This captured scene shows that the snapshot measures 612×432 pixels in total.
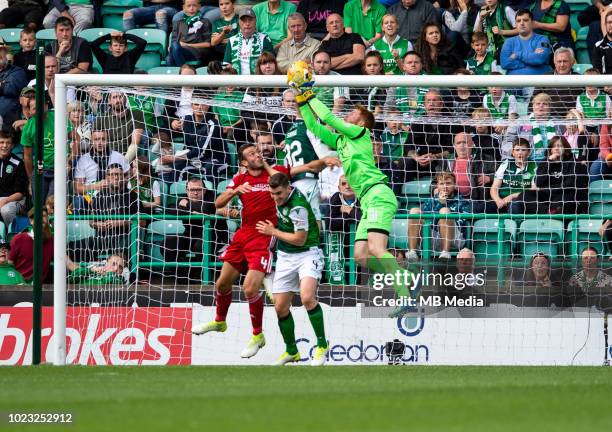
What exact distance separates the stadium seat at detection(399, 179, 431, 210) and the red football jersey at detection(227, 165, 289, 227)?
7.07 ft

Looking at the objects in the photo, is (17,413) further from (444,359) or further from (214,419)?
(444,359)

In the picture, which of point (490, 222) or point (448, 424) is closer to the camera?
point (448, 424)

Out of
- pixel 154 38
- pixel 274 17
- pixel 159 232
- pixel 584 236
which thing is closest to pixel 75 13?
pixel 154 38


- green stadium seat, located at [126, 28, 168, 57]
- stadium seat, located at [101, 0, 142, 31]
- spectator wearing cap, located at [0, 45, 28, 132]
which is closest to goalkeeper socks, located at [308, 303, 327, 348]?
spectator wearing cap, located at [0, 45, 28, 132]

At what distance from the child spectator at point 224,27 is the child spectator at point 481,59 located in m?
3.48

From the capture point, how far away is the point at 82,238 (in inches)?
552

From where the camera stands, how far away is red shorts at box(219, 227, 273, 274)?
1252cm

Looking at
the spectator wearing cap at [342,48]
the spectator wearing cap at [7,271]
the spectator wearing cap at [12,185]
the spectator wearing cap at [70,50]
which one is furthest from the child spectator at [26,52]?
the spectator wearing cap at [342,48]

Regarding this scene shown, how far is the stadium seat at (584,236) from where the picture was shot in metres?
13.7

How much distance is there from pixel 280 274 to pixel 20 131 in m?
5.73

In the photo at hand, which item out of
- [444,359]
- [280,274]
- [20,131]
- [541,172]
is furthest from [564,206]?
[20,131]

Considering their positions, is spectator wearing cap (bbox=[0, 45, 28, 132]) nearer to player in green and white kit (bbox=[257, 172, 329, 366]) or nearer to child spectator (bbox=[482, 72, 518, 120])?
player in green and white kit (bbox=[257, 172, 329, 366])

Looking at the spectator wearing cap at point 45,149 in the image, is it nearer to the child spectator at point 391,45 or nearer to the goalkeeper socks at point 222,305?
the goalkeeper socks at point 222,305

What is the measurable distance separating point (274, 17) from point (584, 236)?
20.0ft
